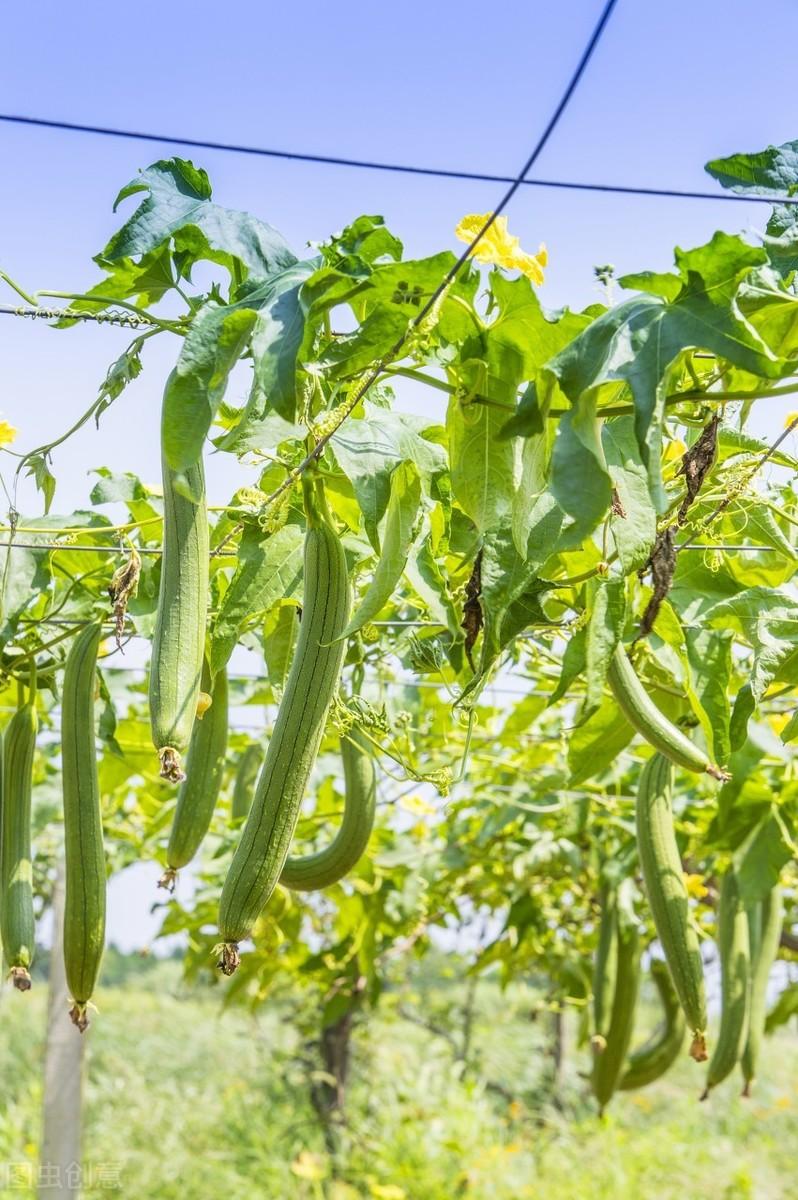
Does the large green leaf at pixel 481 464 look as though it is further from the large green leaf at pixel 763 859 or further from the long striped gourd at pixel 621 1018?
the long striped gourd at pixel 621 1018

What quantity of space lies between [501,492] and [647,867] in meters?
0.89

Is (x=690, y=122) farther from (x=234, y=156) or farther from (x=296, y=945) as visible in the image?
(x=296, y=945)

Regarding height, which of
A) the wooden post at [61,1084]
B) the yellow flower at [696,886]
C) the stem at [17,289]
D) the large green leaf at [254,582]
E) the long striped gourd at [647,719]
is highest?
the stem at [17,289]

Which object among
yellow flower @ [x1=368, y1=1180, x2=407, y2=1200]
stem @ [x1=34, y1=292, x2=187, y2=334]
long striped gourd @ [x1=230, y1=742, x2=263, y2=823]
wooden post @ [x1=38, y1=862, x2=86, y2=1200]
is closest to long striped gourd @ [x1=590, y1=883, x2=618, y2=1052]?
long striped gourd @ [x1=230, y1=742, x2=263, y2=823]

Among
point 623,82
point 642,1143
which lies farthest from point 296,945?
point 642,1143

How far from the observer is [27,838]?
1783 mm

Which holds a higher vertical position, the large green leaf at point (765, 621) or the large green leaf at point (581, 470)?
the large green leaf at point (765, 621)

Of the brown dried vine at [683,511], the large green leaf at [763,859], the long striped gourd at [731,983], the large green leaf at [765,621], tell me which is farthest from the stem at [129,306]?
the long striped gourd at [731,983]

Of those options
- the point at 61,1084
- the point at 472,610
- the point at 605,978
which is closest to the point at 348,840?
the point at 472,610

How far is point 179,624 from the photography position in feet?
4.40

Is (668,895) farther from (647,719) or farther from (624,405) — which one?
(624,405)

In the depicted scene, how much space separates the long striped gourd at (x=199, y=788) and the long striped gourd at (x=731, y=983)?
151 cm

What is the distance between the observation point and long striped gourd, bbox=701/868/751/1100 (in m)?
2.77

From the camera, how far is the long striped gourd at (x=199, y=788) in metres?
1.72
